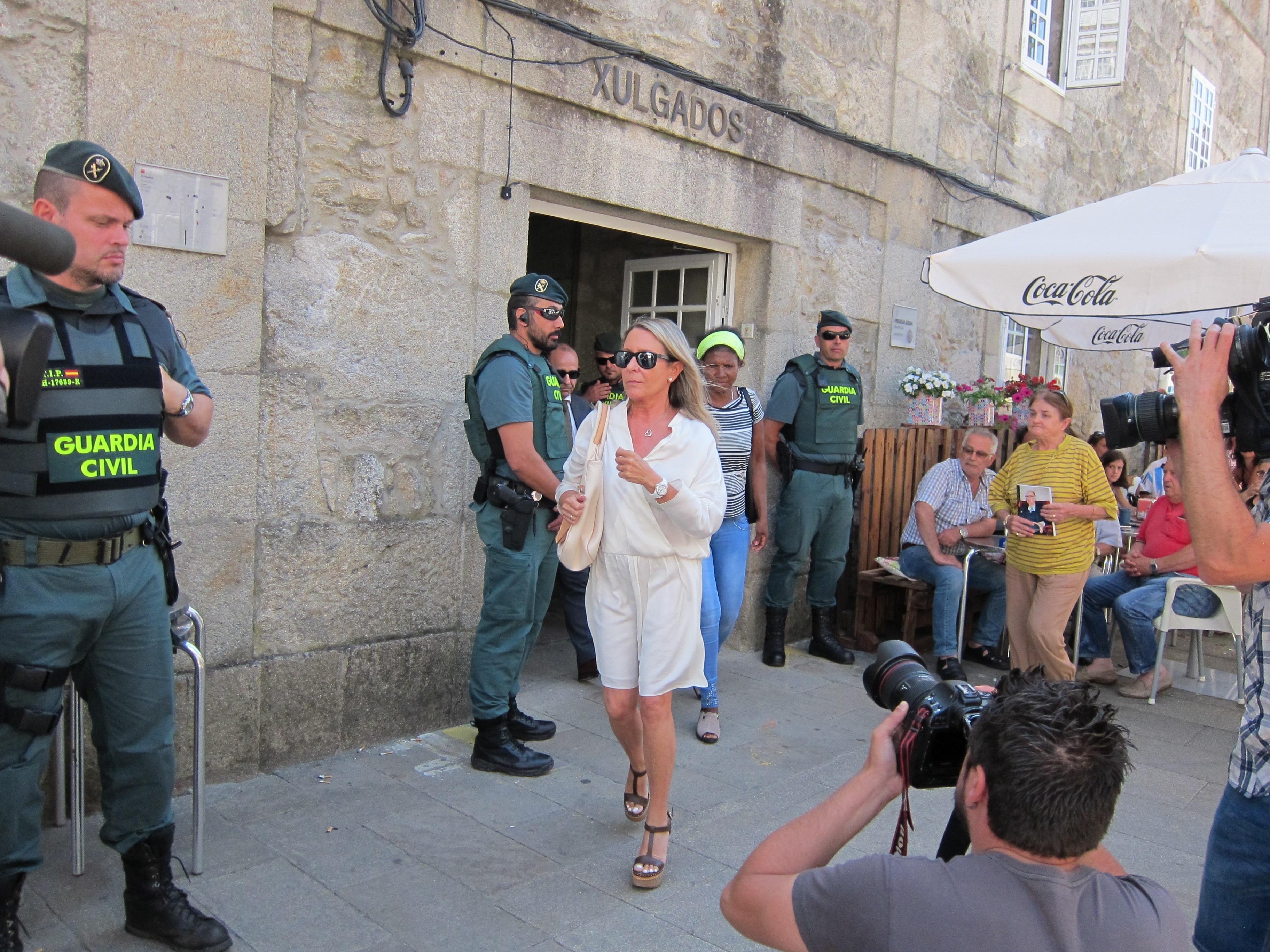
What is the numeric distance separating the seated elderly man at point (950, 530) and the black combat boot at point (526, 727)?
2.55m

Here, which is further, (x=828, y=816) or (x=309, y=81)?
(x=309, y=81)

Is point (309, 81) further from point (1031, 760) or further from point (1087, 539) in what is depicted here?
point (1087, 539)

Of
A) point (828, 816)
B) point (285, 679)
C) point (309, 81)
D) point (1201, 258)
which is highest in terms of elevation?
point (309, 81)

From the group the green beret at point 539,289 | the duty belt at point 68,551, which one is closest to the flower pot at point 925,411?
the green beret at point 539,289

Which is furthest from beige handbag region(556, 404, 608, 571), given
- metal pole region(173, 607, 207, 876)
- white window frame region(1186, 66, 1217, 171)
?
white window frame region(1186, 66, 1217, 171)

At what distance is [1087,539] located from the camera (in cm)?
530

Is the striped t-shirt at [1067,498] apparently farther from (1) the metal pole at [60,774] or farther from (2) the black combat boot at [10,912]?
(2) the black combat boot at [10,912]

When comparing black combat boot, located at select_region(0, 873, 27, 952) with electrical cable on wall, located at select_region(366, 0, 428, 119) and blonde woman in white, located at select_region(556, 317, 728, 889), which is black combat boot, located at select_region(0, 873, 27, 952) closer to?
blonde woman in white, located at select_region(556, 317, 728, 889)

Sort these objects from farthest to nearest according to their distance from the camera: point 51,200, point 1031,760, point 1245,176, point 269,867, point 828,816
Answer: point 1245,176 → point 269,867 → point 51,200 → point 828,816 → point 1031,760

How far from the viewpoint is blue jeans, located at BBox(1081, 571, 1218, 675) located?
5.73 m

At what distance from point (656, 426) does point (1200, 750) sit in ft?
11.5

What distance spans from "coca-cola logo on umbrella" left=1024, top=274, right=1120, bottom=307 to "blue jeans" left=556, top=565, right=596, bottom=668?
2685mm

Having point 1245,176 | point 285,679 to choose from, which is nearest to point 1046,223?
point 1245,176

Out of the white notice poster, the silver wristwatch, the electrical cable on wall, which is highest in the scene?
the electrical cable on wall
